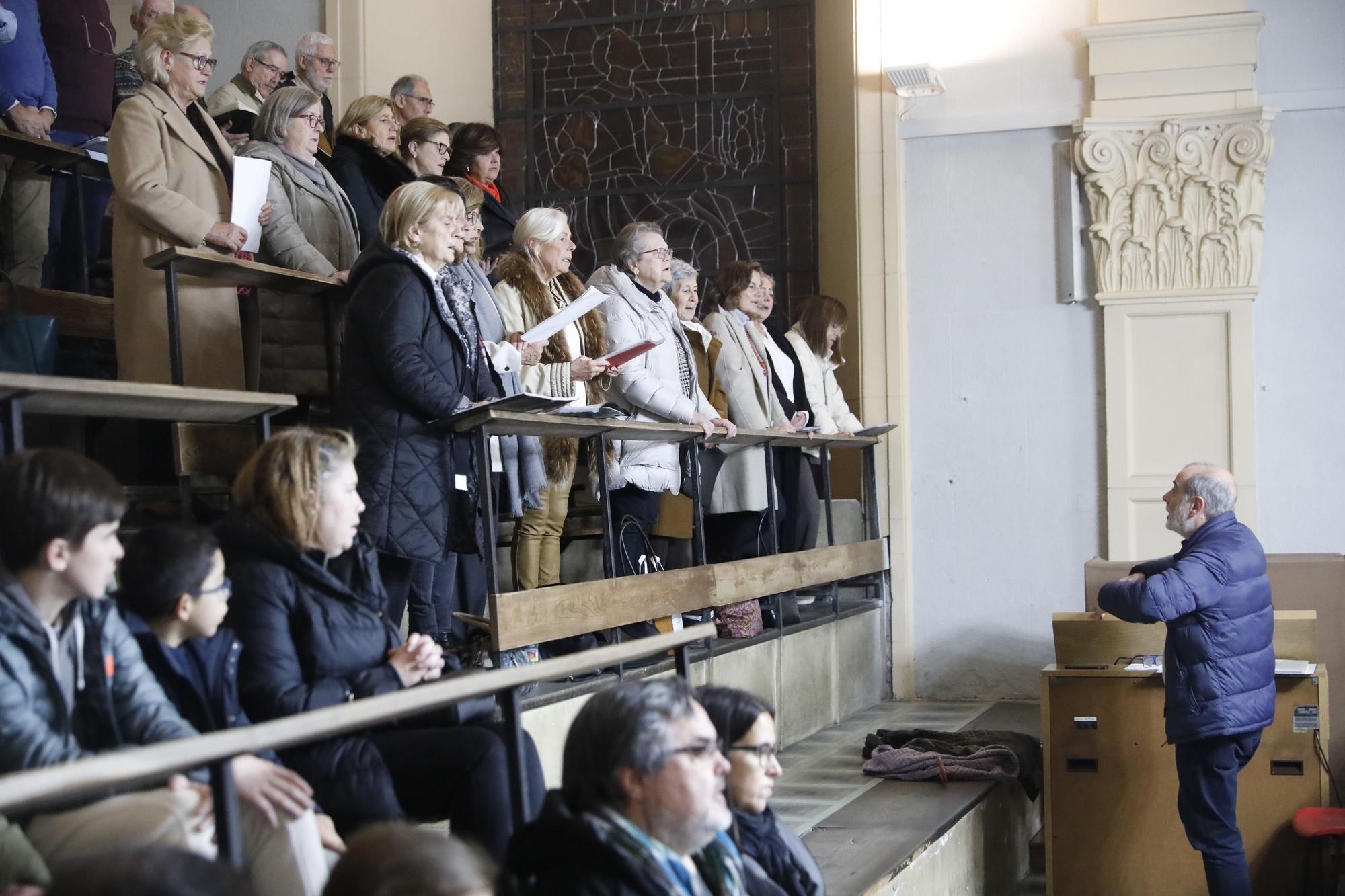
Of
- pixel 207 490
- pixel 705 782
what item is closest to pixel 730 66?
pixel 207 490

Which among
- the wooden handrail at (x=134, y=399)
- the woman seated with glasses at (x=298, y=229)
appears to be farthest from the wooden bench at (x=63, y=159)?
the wooden handrail at (x=134, y=399)

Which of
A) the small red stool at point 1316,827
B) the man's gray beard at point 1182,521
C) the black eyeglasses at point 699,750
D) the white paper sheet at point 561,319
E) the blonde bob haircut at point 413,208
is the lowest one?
the small red stool at point 1316,827

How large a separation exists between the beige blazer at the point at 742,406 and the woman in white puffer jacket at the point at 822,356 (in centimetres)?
46

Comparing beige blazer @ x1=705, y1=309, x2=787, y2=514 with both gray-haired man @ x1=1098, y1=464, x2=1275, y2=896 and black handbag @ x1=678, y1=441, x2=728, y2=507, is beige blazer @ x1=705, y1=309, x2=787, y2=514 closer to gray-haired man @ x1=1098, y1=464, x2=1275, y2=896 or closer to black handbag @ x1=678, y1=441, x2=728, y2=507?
black handbag @ x1=678, y1=441, x2=728, y2=507

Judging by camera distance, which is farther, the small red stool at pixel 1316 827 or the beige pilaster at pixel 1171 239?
the beige pilaster at pixel 1171 239

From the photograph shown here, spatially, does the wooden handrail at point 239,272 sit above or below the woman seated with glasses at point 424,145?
below

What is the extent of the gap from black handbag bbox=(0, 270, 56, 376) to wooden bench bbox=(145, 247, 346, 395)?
1.28 feet

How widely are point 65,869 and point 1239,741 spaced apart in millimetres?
4319

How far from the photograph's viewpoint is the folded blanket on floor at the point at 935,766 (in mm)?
5719

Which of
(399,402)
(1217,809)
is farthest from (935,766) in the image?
(399,402)

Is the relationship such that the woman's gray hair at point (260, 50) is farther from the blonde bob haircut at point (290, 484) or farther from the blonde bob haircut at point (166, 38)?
the blonde bob haircut at point (290, 484)

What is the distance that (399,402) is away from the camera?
402 cm

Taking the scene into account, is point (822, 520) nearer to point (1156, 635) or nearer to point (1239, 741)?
point (1156, 635)

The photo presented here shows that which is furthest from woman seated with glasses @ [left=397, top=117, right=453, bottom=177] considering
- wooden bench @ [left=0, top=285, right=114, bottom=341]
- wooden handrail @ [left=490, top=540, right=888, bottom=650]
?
wooden handrail @ [left=490, top=540, right=888, bottom=650]
